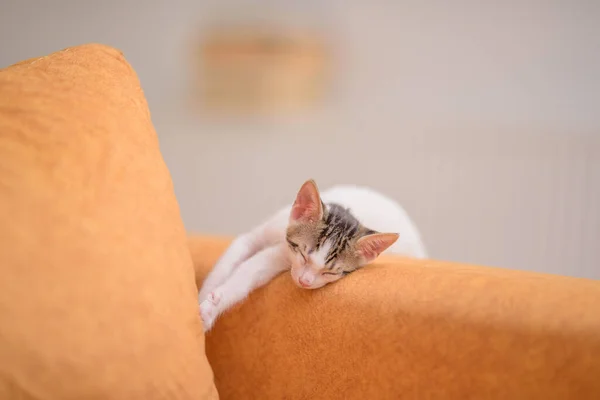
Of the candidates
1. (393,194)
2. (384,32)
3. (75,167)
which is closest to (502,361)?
(75,167)

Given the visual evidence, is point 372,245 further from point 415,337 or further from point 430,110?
point 430,110

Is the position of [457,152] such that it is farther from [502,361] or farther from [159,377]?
[159,377]

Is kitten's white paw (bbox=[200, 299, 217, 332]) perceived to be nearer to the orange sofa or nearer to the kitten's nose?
the orange sofa

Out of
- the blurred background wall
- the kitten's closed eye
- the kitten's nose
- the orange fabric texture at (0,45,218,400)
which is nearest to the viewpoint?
the orange fabric texture at (0,45,218,400)

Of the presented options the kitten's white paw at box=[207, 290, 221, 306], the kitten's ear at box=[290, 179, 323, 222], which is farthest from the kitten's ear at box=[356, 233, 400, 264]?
the kitten's white paw at box=[207, 290, 221, 306]

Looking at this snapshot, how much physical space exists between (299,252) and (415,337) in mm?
316

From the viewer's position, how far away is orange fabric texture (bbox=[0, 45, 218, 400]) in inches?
24.2

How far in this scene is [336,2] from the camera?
191 centimetres

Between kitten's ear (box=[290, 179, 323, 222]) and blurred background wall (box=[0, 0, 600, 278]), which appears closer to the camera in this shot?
kitten's ear (box=[290, 179, 323, 222])

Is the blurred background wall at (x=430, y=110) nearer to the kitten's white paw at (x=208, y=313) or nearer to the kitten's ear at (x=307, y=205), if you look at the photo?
the kitten's ear at (x=307, y=205)

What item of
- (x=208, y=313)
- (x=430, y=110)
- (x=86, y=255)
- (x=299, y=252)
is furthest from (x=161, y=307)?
(x=430, y=110)

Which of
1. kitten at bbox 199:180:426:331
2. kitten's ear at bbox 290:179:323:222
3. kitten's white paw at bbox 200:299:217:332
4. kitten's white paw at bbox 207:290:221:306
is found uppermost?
kitten's ear at bbox 290:179:323:222

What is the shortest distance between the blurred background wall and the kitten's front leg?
1004mm

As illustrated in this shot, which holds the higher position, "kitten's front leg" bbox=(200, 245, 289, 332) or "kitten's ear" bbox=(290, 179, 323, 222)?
"kitten's ear" bbox=(290, 179, 323, 222)
